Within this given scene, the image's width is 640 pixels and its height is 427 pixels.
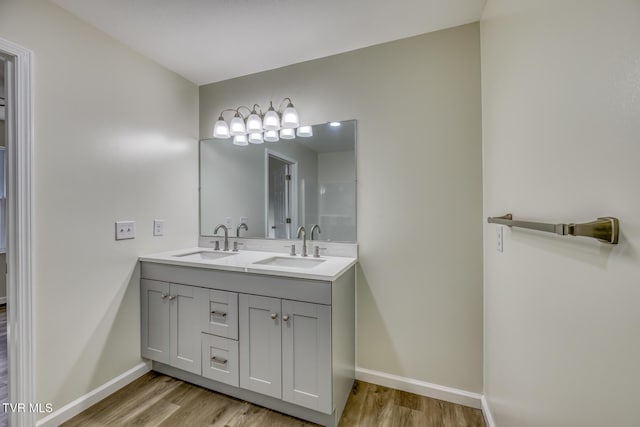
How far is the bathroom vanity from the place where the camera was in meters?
1.46

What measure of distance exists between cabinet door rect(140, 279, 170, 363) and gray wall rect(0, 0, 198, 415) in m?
0.06

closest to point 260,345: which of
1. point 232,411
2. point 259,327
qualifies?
point 259,327

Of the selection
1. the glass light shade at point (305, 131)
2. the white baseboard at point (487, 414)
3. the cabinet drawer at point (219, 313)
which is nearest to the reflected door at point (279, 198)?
the glass light shade at point (305, 131)

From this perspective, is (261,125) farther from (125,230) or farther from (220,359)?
(220,359)

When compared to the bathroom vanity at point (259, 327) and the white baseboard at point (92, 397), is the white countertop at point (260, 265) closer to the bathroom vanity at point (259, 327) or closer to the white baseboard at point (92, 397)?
the bathroom vanity at point (259, 327)

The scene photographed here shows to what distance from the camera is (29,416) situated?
1.37 m

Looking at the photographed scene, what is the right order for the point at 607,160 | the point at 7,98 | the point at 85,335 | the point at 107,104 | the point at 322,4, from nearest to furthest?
the point at 607,160 < the point at 7,98 < the point at 322,4 < the point at 85,335 < the point at 107,104

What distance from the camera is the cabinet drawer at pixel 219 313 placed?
5.47 feet

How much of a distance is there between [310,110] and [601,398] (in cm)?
201

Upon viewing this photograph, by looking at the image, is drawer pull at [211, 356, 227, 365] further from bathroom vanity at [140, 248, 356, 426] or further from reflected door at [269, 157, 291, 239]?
reflected door at [269, 157, 291, 239]

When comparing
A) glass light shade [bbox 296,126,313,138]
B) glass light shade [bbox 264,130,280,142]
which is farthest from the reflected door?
glass light shade [bbox 296,126,313,138]

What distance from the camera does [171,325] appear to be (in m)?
1.86

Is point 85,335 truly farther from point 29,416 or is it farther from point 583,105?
point 583,105

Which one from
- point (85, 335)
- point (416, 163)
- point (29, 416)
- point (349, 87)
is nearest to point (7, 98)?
point (85, 335)
